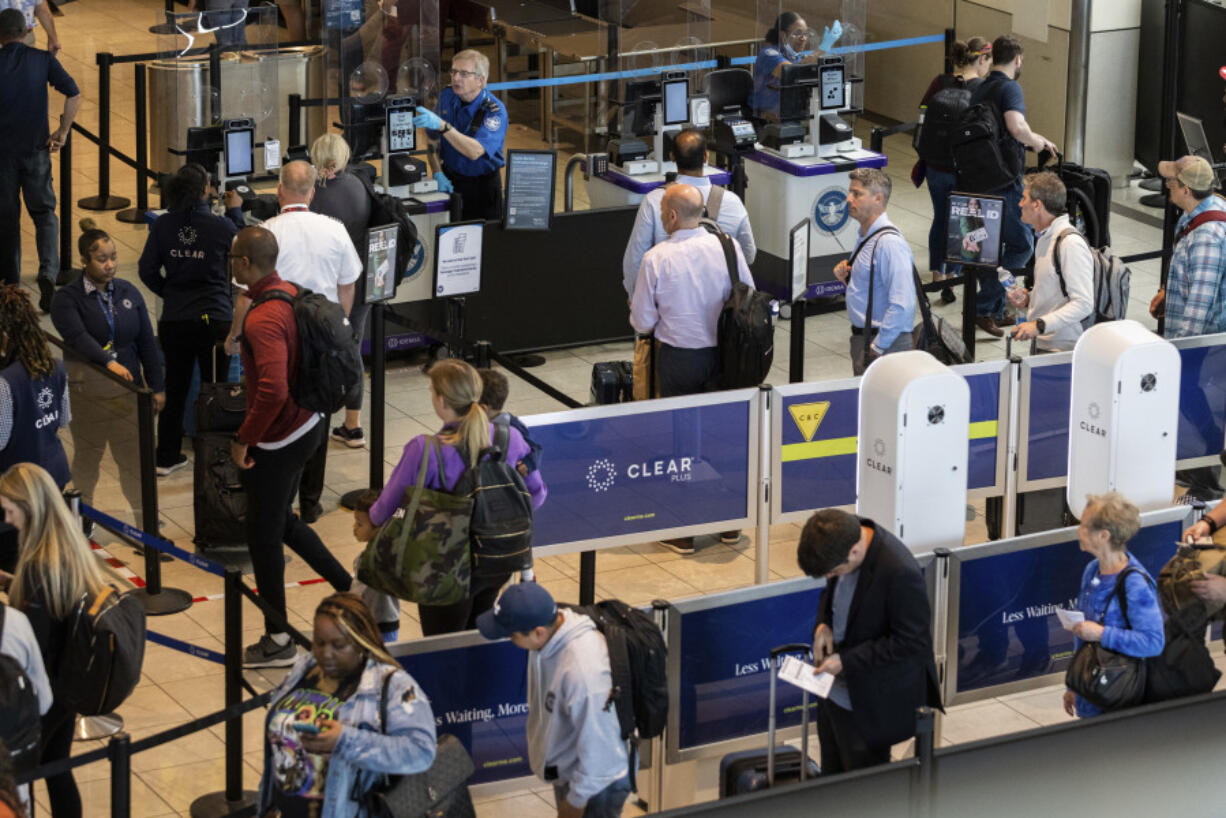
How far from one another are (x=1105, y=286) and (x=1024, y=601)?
208 centimetres

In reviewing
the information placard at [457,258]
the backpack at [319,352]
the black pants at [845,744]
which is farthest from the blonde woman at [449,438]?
the information placard at [457,258]

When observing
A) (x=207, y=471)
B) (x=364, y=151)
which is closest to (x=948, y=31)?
(x=364, y=151)

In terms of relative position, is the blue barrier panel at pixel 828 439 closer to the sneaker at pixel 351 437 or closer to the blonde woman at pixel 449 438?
the blonde woman at pixel 449 438

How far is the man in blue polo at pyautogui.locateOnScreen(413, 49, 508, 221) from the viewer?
37.6 ft

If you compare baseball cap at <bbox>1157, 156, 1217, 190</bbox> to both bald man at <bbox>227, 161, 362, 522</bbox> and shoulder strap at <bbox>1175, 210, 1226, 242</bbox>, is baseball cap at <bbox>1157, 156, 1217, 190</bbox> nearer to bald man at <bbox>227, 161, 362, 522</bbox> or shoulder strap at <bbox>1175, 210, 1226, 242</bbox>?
shoulder strap at <bbox>1175, 210, 1226, 242</bbox>

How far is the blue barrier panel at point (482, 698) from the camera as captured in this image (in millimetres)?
6250

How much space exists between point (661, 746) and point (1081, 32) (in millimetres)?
9905

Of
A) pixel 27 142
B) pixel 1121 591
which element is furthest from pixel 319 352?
pixel 27 142

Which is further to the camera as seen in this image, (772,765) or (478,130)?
(478,130)

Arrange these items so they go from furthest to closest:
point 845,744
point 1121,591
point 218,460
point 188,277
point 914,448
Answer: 1. point 188,277
2. point 218,460
3. point 914,448
4. point 1121,591
5. point 845,744

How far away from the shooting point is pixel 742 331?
869cm

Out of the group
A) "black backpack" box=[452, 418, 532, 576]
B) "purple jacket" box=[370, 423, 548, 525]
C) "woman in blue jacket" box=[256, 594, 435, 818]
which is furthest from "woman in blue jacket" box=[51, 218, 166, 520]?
"woman in blue jacket" box=[256, 594, 435, 818]

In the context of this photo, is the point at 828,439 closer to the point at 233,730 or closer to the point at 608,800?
the point at 608,800

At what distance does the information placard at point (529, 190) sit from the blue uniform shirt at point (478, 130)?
39cm
